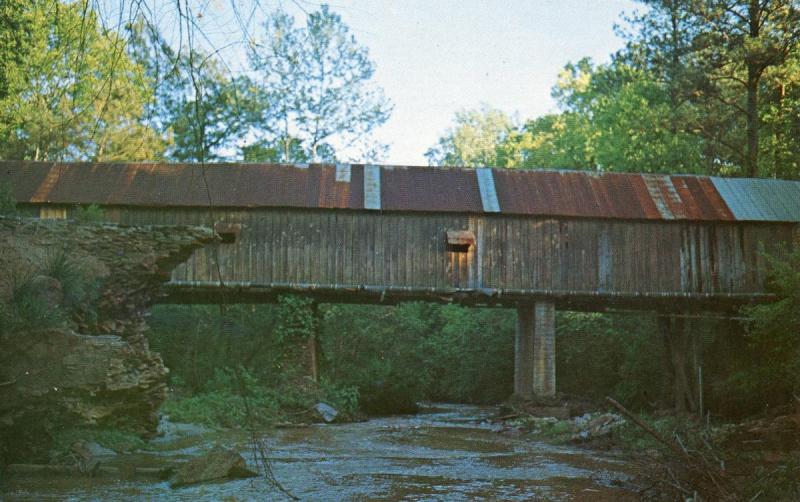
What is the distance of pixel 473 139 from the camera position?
60719 mm

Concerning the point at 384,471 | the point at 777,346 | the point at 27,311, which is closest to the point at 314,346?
the point at 777,346

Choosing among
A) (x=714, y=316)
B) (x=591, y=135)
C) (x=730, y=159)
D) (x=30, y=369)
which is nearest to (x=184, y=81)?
(x=30, y=369)

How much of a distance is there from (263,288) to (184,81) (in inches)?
757

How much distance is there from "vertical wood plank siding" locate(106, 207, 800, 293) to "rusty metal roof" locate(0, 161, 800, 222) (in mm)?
344

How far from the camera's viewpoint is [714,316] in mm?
23125

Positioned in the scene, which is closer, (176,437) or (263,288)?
(176,437)

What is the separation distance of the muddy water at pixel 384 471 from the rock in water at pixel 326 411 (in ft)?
10.5

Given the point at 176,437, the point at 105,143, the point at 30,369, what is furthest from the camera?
the point at 105,143

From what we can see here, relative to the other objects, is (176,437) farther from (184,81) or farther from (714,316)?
(714,316)

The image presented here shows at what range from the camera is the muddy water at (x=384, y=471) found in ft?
29.5

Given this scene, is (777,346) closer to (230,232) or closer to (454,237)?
(454,237)

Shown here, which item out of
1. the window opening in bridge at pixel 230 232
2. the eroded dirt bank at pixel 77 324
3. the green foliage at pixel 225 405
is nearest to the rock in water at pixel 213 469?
the eroded dirt bank at pixel 77 324

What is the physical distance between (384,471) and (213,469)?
258 centimetres

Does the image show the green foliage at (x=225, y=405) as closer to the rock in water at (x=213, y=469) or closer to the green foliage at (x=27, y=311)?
the rock in water at (x=213, y=469)
